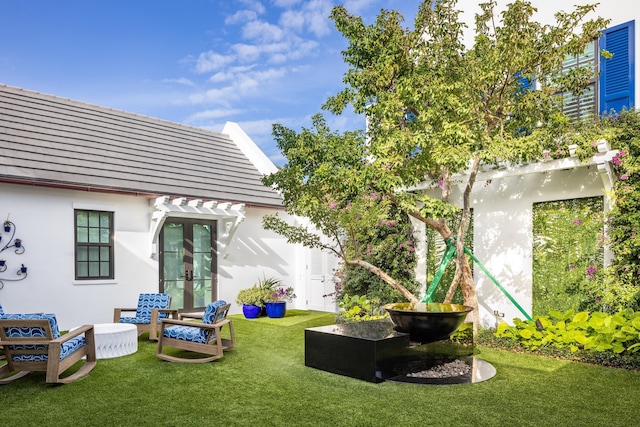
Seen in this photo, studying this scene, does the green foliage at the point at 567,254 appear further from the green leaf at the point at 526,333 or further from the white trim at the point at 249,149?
the white trim at the point at 249,149

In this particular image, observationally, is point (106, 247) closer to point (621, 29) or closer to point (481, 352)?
point (481, 352)

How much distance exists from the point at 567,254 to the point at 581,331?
1309 mm

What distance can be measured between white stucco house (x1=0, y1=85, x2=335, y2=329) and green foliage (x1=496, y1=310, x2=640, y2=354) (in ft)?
19.3

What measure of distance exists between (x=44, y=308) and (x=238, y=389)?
5.37 meters

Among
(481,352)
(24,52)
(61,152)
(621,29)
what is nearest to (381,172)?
(481,352)

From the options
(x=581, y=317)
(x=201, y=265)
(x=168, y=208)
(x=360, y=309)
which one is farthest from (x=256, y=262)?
→ (x=581, y=317)

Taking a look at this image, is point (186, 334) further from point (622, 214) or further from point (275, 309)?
point (622, 214)

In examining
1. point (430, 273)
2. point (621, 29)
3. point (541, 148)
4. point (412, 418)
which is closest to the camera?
point (412, 418)

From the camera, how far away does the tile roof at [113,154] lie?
9336 millimetres

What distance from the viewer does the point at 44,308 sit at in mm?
8891

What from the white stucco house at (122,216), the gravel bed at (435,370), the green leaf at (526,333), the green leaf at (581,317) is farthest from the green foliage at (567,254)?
the white stucco house at (122,216)

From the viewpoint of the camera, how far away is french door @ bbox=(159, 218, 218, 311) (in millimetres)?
10953

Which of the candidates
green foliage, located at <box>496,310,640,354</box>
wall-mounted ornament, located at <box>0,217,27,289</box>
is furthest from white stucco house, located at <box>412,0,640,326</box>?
wall-mounted ornament, located at <box>0,217,27,289</box>

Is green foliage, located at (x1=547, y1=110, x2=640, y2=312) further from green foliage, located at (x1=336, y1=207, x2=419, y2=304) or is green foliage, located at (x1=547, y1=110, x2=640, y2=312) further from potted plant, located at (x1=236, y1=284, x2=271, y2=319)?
potted plant, located at (x1=236, y1=284, x2=271, y2=319)
